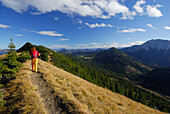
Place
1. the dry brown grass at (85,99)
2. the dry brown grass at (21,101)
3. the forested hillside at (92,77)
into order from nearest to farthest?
the dry brown grass at (21,101) → the dry brown grass at (85,99) → the forested hillside at (92,77)

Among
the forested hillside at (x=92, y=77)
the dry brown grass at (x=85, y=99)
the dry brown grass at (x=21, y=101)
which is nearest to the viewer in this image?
the dry brown grass at (x=21, y=101)

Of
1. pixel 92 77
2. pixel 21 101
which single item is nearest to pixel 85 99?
pixel 21 101

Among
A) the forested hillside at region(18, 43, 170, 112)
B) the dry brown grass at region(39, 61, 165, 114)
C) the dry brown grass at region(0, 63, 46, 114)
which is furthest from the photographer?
the forested hillside at region(18, 43, 170, 112)

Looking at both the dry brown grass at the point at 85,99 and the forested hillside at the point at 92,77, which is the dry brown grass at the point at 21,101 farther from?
the forested hillside at the point at 92,77

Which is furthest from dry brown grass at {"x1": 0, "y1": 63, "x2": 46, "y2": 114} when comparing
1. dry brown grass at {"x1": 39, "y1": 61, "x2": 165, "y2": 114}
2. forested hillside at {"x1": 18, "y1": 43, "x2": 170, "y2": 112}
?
forested hillside at {"x1": 18, "y1": 43, "x2": 170, "y2": 112}

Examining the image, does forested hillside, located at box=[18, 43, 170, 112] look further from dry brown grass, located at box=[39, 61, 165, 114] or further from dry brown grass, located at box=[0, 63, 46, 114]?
dry brown grass, located at box=[0, 63, 46, 114]

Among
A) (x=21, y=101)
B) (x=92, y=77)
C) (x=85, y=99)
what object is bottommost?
(x=92, y=77)

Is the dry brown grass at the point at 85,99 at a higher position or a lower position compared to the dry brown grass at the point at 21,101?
lower

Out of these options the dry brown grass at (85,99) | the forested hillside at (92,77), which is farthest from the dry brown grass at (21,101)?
the forested hillside at (92,77)

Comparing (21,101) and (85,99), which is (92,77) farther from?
(21,101)

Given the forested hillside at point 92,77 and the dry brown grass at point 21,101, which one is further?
the forested hillside at point 92,77

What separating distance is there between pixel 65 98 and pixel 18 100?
4.59 metres

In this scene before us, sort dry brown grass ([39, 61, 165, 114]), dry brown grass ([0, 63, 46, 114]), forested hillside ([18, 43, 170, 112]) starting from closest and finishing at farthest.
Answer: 1. dry brown grass ([0, 63, 46, 114])
2. dry brown grass ([39, 61, 165, 114])
3. forested hillside ([18, 43, 170, 112])

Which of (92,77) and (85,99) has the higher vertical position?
(85,99)
